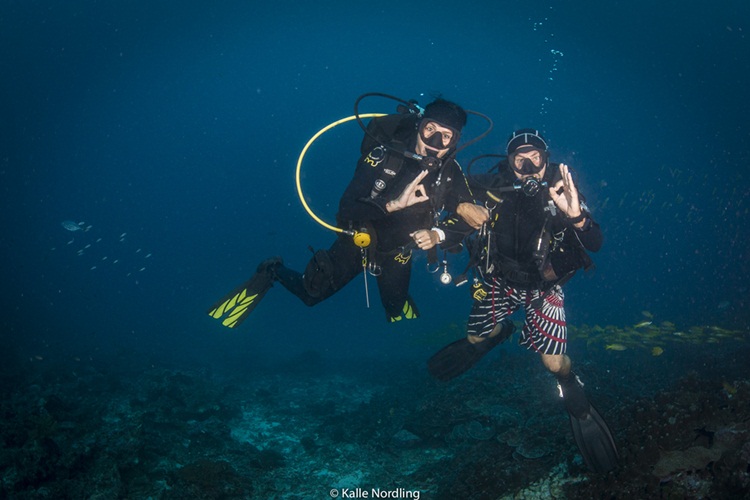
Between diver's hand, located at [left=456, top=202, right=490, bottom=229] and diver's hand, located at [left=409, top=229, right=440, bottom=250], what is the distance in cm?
49

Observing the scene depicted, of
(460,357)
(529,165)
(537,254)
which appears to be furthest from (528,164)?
(460,357)

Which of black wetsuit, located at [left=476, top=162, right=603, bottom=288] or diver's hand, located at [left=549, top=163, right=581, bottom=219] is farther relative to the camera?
black wetsuit, located at [left=476, top=162, right=603, bottom=288]

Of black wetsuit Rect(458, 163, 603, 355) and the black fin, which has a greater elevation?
black wetsuit Rect(458, 163, 603, 355)

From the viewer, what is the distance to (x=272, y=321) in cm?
5522

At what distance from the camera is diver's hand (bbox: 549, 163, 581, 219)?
440cm

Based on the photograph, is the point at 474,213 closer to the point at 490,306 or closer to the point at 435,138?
the point at 435,138

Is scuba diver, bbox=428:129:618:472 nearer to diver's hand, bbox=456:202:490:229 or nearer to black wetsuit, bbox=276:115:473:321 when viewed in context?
diver's hand, bbox=456:202:490:229

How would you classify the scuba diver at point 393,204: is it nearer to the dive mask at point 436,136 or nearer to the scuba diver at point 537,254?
the dive mask at point 436,136

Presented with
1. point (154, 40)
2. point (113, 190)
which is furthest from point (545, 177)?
point (113, 190)

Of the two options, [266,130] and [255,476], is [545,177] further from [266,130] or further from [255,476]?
[266,130]

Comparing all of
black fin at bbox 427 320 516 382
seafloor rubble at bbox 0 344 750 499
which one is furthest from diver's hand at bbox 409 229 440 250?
seafloor rubble at bbox 0 344 750 499

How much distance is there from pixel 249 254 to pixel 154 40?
274 feet

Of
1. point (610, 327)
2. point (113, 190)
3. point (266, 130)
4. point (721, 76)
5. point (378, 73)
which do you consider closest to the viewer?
point (610, 327)

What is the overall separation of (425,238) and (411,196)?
0.61 meters
